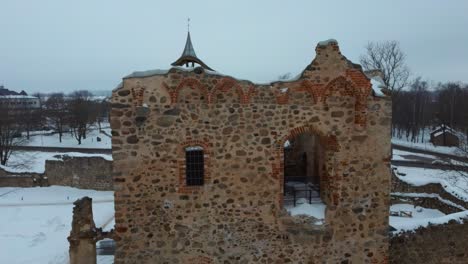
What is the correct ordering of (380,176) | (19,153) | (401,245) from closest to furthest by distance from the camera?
(380,176), (401,245), (19,153)

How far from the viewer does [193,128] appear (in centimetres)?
776

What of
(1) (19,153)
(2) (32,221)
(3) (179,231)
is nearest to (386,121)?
(3) (179,231)

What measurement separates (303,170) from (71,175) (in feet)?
69.0

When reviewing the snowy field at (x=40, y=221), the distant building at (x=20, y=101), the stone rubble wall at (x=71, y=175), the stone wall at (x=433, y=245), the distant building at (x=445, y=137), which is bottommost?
the snowy field at (x=40, y=221)

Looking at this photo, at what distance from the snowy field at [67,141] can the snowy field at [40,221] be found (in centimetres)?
2037

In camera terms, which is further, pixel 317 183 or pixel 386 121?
pixel 317 183

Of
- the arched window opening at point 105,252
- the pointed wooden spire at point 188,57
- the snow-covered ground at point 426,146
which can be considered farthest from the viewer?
the snow-covered ground at point 426,146

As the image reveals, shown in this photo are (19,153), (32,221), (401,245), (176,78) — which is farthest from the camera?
(19,153)

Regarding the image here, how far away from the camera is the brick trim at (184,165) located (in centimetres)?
777

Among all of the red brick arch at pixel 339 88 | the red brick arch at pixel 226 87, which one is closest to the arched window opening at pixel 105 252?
the red brick arch at pixel 226 87

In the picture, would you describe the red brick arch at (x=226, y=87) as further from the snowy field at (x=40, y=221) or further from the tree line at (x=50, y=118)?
the tree line at (x=50, y=118)

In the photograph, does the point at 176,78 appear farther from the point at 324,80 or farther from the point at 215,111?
the point at 324,80

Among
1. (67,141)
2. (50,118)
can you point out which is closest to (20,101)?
(50,118)

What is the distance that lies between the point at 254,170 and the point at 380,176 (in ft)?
9.85
